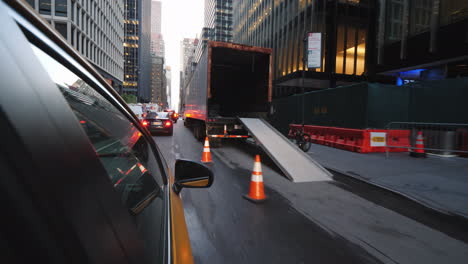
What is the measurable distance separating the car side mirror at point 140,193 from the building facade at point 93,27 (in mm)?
28811

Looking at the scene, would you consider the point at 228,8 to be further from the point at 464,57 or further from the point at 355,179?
the point at 355,179

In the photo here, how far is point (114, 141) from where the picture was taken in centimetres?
136

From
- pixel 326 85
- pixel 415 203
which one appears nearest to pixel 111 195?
pixel 415 203

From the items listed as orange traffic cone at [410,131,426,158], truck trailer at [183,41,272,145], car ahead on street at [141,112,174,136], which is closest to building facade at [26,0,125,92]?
car ahead on street at [141,112,174,136]

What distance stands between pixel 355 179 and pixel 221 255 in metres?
4.66

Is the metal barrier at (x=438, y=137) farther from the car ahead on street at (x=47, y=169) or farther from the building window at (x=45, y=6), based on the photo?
the building window at (x=45, y=6)

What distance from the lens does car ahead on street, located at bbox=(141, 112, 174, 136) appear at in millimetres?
15027

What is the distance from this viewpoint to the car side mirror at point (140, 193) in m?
1.06

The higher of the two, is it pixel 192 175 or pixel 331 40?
pixel 331 40

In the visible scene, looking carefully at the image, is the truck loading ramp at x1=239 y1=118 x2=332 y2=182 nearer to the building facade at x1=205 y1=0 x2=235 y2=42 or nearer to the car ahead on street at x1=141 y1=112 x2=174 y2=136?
the car ahead on street at x1=141 y1=112 x2=174 y2=136

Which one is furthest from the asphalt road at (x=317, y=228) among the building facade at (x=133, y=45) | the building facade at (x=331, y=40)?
the building facade at (x=133, y=45)

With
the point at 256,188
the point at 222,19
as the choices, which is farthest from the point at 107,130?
the point at 222,19

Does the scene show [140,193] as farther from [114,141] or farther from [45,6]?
[45,6]

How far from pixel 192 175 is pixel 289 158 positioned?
5521mm
